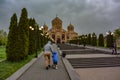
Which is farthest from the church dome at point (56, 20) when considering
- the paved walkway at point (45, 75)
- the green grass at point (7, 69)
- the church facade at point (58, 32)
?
the paved walkway at point (45, 75)

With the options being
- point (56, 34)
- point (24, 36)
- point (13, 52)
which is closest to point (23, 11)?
point (24, 36)

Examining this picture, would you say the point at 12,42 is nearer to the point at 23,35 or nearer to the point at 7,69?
the point at 23,35

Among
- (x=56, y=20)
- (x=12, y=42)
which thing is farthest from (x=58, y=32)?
(x=12, y=42)

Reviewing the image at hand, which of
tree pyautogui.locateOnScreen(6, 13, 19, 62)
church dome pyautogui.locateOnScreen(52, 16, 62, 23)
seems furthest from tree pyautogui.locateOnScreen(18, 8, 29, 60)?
church dome pyautogui.locateOnScreen(52, 16, 62, 23)

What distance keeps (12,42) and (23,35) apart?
160 cm

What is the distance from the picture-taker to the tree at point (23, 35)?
18930 millimetres

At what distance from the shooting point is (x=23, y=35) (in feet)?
65.8

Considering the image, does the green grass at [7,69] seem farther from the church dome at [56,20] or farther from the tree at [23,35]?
the church dome at [56,20]

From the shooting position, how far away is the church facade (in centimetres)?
12975

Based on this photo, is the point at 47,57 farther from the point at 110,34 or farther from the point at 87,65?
the point at 110,34

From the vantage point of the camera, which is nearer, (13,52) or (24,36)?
(13,52)

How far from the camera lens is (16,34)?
19.0 meters

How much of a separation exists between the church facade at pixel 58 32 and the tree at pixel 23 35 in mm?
104736

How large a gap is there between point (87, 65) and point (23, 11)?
8315 mm
